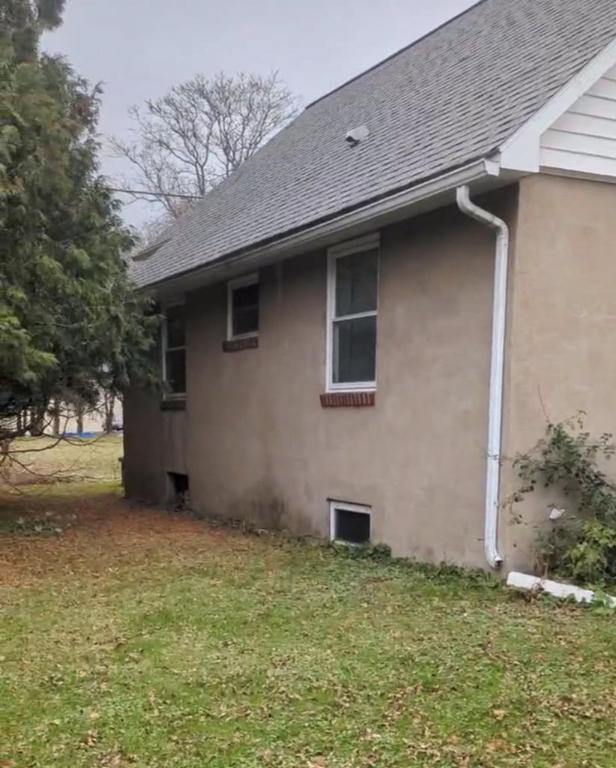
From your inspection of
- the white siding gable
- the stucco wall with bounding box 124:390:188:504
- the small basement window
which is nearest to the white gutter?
the white siding gable

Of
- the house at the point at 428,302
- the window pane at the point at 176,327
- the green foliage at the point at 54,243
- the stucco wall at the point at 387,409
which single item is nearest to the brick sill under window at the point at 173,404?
the house at the point at 428,302

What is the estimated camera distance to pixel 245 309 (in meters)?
9.56

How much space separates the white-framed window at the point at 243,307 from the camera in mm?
9312

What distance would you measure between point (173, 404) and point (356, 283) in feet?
15.0

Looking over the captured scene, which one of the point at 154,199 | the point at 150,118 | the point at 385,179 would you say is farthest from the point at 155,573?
the point at 150,118

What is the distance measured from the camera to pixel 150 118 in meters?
31.6

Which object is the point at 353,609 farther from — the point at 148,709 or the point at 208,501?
the point at 208,501

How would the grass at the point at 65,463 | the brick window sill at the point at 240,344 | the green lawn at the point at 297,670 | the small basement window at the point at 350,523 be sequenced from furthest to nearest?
the grass at the point at 65,463, the brick window sill at the point at 240,344, the small basement window at the point at 350,523, the green lawn at the point at 297,670

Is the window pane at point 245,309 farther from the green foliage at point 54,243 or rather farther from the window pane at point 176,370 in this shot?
the window pane at point 176,370

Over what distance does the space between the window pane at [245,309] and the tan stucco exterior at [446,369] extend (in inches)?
21.3

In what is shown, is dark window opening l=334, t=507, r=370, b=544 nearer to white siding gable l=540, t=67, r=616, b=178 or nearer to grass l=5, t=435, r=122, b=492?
white siding gable l=540, t=67, r=616, b=178

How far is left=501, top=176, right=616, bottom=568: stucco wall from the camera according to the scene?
5.79m

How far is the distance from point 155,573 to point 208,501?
3696 mm

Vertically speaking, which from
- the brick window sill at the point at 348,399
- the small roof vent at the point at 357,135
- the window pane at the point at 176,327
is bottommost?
the brick window sill at the point at 348,399
